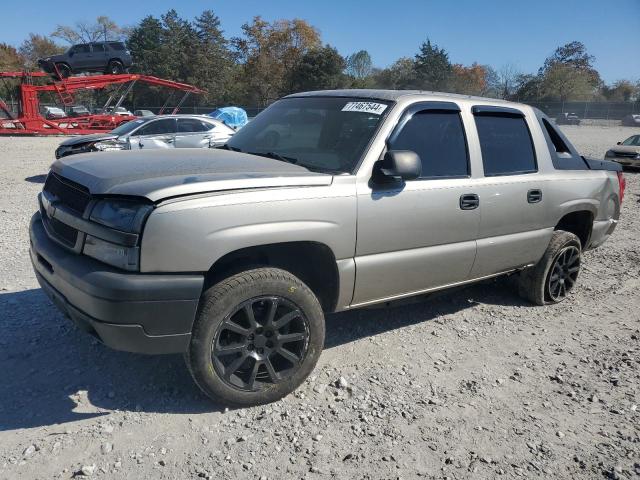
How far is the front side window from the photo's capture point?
41.2 ft

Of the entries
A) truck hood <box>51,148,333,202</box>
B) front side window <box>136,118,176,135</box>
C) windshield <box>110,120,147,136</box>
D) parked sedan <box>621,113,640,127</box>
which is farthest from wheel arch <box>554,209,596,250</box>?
parked sedan <box>621,113,640,127</box>

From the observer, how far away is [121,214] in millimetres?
2725

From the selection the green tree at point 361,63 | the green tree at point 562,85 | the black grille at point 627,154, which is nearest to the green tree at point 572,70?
the green tree at point 562,85

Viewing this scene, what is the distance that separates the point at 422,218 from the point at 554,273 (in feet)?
7.25

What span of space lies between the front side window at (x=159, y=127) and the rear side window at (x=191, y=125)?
0.18 metres

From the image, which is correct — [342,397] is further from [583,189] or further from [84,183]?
[583,189]

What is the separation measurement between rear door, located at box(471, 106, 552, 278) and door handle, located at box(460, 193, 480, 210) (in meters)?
0.06

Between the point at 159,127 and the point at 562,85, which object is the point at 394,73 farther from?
the point at 159,127

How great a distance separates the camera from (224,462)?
8.79 ft

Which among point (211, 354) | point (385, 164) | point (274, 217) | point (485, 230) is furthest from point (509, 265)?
point (211, 354)

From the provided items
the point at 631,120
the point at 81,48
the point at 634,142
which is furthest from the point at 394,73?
the point at 634,142

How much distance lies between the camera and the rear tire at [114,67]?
29000 millimetres

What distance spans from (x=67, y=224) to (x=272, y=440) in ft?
5.55

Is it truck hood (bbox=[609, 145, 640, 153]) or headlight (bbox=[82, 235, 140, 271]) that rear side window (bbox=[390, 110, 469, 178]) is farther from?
truck hood (bbox=[609, 145, 640, 153])
